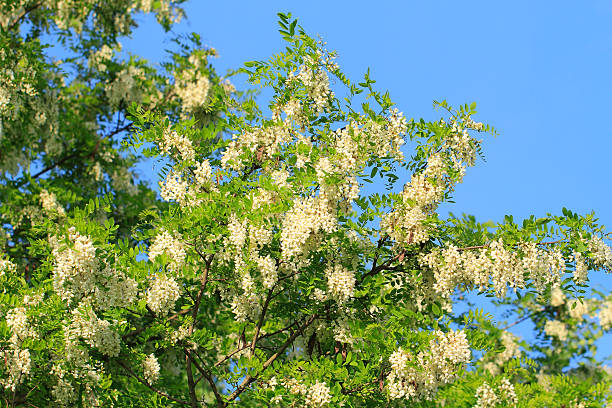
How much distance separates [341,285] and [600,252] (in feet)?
8.59

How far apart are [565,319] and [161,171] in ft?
41.4

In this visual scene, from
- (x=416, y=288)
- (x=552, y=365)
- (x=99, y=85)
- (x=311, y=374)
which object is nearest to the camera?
(x=311, y=374)

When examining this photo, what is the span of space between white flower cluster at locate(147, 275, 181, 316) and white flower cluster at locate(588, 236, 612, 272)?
4.22m

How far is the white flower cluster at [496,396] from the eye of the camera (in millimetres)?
7797

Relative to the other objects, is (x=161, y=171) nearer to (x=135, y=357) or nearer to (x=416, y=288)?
(x=135, y=357)

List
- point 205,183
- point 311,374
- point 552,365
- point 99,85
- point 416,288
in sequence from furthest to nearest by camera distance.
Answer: point 552,365 < point 99,85 < point 205,183 < point 416,288 < point 311,374

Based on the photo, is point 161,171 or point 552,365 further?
point 552,365

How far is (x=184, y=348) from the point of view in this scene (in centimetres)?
667

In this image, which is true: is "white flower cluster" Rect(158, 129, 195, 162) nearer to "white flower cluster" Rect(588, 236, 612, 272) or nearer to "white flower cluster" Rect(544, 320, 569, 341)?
"white flower cluster" Rect(588, 236, 612, 272)

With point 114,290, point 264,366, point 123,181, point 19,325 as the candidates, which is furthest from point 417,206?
point 123,181

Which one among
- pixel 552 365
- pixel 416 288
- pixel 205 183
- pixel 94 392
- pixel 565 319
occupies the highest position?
pixel 565 319

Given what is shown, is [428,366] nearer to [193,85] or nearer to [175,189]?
[175,189]

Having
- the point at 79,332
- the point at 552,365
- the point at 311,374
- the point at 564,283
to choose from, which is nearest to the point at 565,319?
the point at 552,365

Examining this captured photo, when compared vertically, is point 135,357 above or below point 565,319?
below
